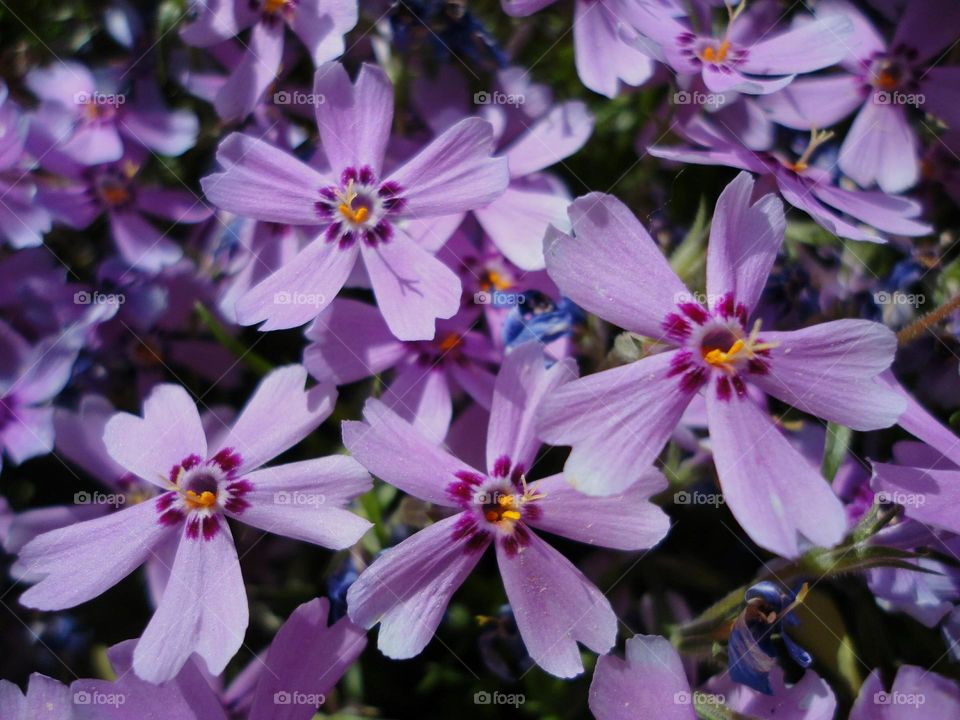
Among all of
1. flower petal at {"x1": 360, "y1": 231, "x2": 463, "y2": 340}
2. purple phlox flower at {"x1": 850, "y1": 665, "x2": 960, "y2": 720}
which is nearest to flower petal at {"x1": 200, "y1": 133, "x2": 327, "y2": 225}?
flower petal at {"x1": 360, "y1": 231, "x2": 463, "y2": 340}

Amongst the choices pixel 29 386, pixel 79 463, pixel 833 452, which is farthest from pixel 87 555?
pixel 833 452

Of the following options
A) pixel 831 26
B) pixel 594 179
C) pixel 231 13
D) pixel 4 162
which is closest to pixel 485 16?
pixel 594 179

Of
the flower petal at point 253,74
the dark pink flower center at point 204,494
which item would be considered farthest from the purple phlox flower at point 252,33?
the dark pink flower center at point 204,494

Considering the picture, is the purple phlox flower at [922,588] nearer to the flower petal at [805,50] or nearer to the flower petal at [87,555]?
the flower petal at [805,50]

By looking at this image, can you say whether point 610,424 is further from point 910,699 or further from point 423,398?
point 910,699

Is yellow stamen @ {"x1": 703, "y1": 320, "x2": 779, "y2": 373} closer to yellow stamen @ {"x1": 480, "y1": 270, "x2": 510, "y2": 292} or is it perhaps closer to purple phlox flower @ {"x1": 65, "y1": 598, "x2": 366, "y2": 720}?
yellow stamen @ {"x1": 480, "y1": 270, "x2": 510, "y2": 292}
